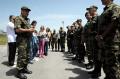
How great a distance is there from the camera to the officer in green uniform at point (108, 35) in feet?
19.2

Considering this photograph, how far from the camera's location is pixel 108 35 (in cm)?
609

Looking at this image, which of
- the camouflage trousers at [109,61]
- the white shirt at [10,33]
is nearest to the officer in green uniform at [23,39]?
the white shirt at [10,33]

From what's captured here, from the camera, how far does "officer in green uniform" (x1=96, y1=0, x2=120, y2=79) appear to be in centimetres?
586

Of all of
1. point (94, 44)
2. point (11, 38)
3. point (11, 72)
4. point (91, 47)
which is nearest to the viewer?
point (94, 44)

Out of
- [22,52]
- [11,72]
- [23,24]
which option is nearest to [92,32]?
[23,24]

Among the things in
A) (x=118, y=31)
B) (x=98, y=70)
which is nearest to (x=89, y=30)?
(x=98, y=70)

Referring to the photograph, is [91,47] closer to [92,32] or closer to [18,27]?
[92,32]

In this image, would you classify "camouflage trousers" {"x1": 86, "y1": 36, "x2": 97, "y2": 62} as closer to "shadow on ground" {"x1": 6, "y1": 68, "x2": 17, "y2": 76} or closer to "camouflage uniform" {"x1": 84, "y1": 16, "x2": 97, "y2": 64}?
"camouflage uniform" {"x1": 84, "y1": 16, "x2": 97, "y2": 64}

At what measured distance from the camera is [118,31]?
19.7 ft

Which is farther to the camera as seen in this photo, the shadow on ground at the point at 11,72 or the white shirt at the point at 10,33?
the white shirt at the point at 10,33

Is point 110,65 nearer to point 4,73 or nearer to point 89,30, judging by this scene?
point 89,30

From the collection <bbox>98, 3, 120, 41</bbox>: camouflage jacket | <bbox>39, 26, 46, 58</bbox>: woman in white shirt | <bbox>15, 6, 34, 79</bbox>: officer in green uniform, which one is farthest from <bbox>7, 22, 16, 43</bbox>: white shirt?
<bbox>98, 3, 120, 41</bbox>: camouflage jacket

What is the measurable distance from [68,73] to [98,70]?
1.23 m

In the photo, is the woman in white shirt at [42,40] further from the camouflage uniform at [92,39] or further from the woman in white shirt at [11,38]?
the camouflage uniform at [92,39]
